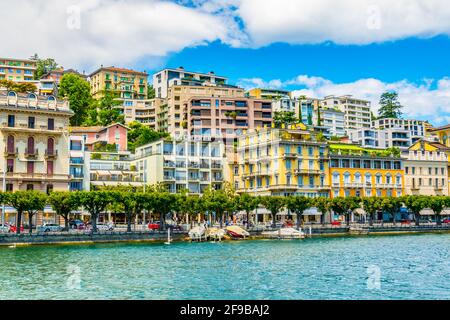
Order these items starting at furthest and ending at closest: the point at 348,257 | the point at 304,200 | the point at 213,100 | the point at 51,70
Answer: the point at 51,70 < the point at 213,100 < the point at 304,200 < the point at 348,257

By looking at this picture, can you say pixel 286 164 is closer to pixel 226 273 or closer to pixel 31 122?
pixel 31 122

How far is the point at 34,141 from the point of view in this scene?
93062 mm

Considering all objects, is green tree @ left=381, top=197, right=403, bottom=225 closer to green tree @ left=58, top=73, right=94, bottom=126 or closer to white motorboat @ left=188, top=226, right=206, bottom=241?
white motorboat @ left=188, top=226, right=206, bottom=241

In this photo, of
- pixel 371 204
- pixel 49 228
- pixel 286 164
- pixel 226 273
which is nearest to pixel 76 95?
pixel 286 164

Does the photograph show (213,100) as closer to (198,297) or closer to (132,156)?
(132,156)

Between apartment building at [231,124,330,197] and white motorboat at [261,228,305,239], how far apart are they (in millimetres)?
20683

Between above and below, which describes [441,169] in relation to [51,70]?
below

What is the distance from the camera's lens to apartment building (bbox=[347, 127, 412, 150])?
16375 cm

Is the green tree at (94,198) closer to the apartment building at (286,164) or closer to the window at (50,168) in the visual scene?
the window at (50,168)

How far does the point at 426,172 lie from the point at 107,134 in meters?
77.1

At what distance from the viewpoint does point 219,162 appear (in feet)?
403

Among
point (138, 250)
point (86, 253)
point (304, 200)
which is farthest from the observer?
point (304, 200)

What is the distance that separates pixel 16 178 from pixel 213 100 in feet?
229
